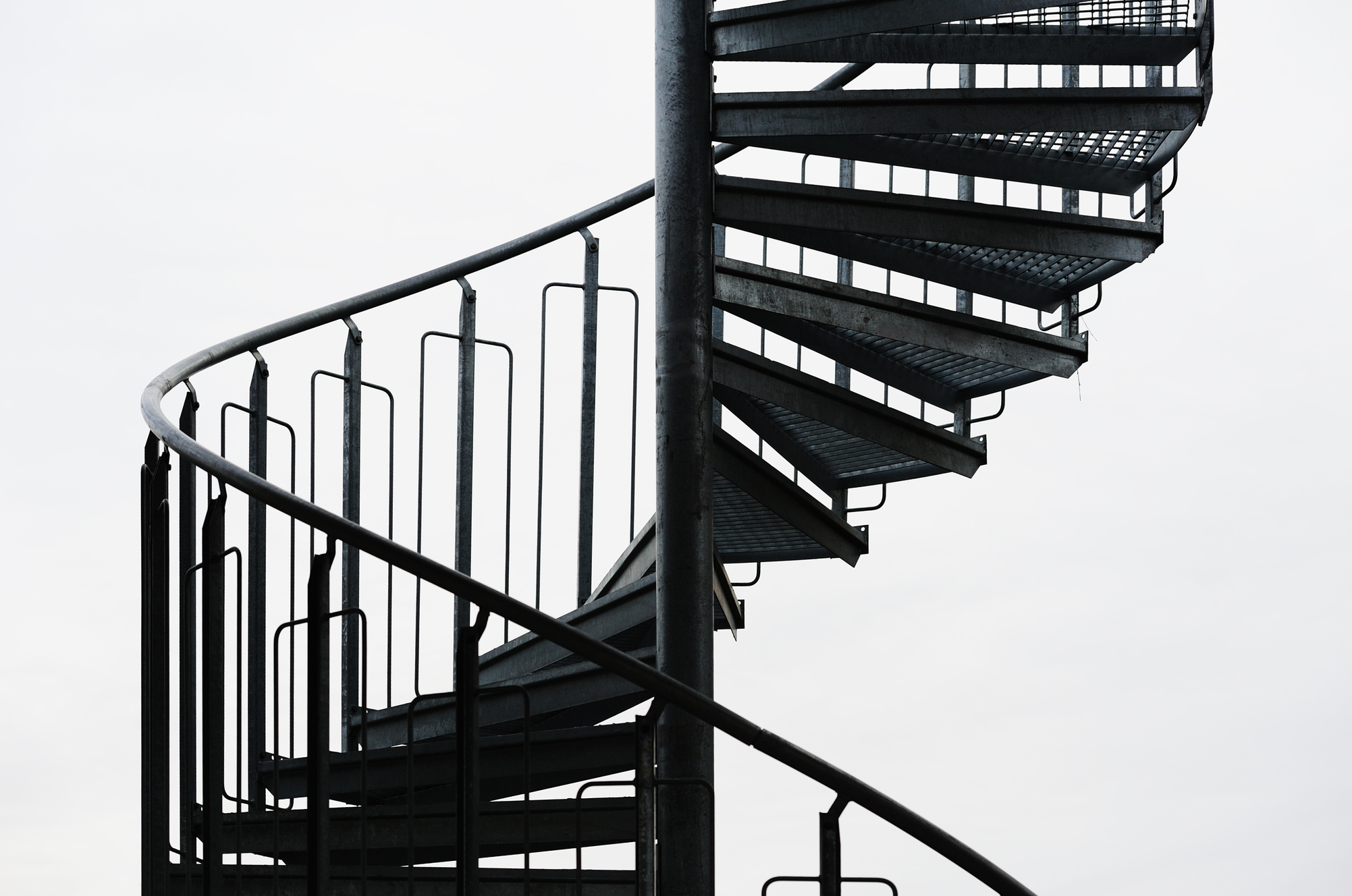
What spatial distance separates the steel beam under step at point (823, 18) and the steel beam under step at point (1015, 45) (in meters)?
→ 0.03

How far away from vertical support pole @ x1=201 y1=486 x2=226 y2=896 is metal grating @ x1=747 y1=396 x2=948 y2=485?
176 cm

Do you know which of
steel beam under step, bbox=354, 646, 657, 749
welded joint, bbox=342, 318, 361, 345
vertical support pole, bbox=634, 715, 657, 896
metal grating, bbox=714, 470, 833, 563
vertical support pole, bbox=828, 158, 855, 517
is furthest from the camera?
vertical support pole, bbox=828, 158, 855, 517

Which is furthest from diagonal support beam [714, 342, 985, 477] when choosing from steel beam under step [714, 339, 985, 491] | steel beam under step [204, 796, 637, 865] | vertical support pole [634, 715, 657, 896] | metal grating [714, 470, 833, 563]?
steel beam under step [204, 796, 637, 865]

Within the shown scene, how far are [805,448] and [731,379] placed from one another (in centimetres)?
61

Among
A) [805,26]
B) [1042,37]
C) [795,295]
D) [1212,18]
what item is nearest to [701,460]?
[795,295]

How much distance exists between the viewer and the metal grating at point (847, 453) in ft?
13.9

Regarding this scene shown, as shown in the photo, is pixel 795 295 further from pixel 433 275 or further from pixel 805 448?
pixel 433 275

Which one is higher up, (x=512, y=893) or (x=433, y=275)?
(x=433, y=275)

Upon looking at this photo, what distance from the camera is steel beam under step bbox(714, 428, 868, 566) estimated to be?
12.9 ft

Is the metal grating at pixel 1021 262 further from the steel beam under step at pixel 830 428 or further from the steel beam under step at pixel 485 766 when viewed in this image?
the steel beam under step at pixel 485 766

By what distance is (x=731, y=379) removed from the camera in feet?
12.8

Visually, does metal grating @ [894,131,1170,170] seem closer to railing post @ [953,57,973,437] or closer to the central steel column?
railing post @ [953,57,973,437]

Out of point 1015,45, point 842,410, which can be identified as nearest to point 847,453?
point 842,410

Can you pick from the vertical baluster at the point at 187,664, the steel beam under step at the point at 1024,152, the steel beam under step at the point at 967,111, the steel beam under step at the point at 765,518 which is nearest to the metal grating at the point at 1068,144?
the steel beam under step at the point at 1024,152
